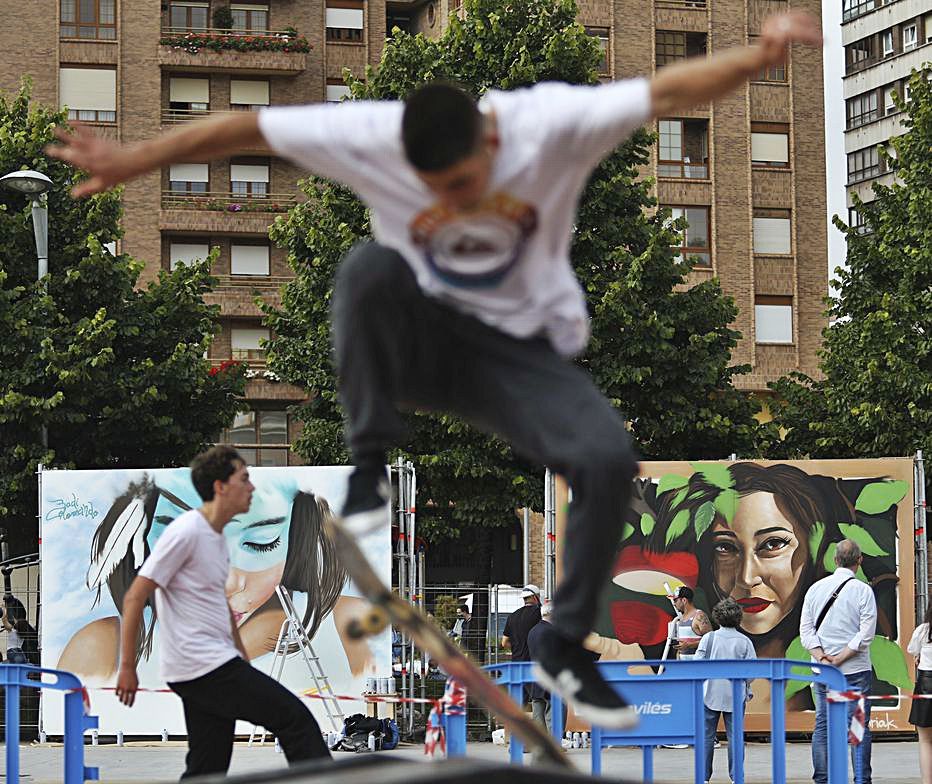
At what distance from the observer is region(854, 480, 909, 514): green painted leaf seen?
61.2ft

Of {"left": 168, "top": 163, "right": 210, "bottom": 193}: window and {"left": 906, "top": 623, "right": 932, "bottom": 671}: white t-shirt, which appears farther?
{"left": 168, "top": 163, "right": 210, "bottom": 193}: window

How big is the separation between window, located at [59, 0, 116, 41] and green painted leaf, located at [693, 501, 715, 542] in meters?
37.6

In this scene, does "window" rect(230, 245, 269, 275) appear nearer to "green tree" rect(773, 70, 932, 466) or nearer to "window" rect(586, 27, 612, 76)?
"window" rect(586, 27, 612, 76)

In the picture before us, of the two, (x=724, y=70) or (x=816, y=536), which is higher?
(x=724, y=70)

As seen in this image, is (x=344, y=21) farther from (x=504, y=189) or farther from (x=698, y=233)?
(x=504, y=189)

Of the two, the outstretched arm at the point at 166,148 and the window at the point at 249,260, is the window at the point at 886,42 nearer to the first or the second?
the window at the point at 249,260

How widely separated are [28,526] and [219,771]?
23.6 metres

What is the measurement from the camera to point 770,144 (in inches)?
2089

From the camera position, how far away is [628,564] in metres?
19.0

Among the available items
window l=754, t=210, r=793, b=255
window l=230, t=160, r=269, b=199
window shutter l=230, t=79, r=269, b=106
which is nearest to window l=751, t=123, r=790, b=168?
window l=754, t=210, r=793, b=255

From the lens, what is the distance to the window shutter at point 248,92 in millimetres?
52875

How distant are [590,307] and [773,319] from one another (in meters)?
23.8

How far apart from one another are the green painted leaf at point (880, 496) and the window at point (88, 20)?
38.5 meters

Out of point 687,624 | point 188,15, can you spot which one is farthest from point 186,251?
point 687,624
